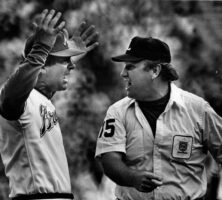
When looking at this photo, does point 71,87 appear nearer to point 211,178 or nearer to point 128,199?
point 211,178

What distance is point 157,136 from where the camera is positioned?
6.96m

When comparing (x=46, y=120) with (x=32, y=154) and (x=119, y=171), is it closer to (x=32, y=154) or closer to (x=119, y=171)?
(x=32, y=154)

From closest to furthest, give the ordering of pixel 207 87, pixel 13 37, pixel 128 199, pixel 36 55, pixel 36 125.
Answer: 1. pixel 36 55
2. pixel 36 125
3. pixel 128 199
4. pixel 207 87
5. pixel 13 37

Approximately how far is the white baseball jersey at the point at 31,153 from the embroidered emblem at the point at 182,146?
36.2 inches

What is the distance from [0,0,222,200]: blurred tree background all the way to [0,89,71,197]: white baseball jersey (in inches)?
203

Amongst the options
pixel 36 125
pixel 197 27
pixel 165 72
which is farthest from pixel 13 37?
pixel 36 125

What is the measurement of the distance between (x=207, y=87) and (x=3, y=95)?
554cm

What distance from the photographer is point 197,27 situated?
11.4 meters

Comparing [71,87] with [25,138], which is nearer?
[25,138]

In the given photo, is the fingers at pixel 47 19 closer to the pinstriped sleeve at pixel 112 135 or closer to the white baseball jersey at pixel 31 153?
the white baseball jersey at pixel 31 153

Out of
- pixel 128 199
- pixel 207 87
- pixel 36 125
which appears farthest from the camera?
pixel 207 87

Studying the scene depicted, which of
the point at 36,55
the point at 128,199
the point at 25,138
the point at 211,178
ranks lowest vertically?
the point at 211,178

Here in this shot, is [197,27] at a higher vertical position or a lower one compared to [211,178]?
higher

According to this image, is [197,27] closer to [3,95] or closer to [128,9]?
[128,9]
